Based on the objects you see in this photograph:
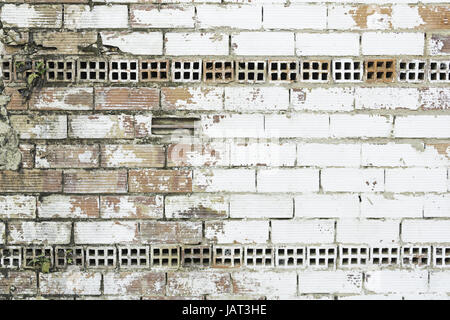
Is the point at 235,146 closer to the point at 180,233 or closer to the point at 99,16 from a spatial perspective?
the point at 180,233

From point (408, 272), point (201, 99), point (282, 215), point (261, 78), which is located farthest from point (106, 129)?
point (408, 272)

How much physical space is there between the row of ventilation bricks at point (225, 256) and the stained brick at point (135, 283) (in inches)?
2.1

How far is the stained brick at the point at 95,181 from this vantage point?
237 cm

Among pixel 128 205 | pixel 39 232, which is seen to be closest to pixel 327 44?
pixel 128 205

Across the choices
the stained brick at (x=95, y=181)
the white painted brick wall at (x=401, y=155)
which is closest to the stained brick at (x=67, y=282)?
the stained brick at (x=95, y=181)

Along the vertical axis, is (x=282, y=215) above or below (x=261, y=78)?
below

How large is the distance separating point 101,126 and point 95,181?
32 cm

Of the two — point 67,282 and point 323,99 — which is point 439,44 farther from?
point 67,282

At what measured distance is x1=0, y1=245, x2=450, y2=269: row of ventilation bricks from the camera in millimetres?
2414

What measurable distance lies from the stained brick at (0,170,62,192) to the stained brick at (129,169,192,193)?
434 mm

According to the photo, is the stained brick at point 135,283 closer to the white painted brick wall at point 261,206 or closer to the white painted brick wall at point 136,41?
Result: the white painted brick wall at point 261,206

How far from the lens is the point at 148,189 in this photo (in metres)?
2.38

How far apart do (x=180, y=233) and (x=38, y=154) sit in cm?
94

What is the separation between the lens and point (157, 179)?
7.79 feet
